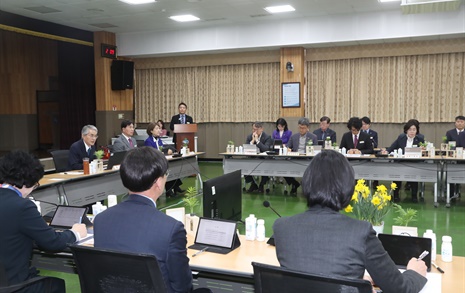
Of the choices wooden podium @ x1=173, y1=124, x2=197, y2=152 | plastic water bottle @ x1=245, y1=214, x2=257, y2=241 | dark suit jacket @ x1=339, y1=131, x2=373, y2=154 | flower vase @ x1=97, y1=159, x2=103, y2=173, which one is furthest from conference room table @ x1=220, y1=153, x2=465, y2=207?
plastic water bottle @ x1=245, y1=214, x2=257, y2=241

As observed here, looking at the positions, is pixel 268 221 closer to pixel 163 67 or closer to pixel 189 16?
pixel 189 16

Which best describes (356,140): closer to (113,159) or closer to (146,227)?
(113,159)

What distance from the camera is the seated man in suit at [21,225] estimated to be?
231cm

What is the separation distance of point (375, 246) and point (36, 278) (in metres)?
1.86

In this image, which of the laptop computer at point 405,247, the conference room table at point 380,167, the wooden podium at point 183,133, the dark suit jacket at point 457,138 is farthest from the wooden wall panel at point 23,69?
the laptop computer at point 405,247

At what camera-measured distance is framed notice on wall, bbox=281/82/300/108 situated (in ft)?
35.7

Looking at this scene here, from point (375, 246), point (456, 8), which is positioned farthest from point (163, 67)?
point (375, 246)

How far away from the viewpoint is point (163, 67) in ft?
41.0

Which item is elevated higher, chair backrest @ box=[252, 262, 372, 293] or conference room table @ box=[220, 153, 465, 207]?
chair backrest @ box=[252, 262, 372, 293]

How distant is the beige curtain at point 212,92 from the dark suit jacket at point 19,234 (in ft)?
30.8

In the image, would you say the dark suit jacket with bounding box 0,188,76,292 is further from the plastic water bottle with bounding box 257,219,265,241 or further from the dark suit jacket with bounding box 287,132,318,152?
the dark suit jacket with bounding box 287,132,318,152

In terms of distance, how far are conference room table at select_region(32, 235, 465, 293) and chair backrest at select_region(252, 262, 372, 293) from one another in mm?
802

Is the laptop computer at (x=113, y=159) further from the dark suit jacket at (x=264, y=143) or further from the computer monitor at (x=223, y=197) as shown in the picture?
the computer monitor at (x=223, y=197)

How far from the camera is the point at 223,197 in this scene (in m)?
3.29
